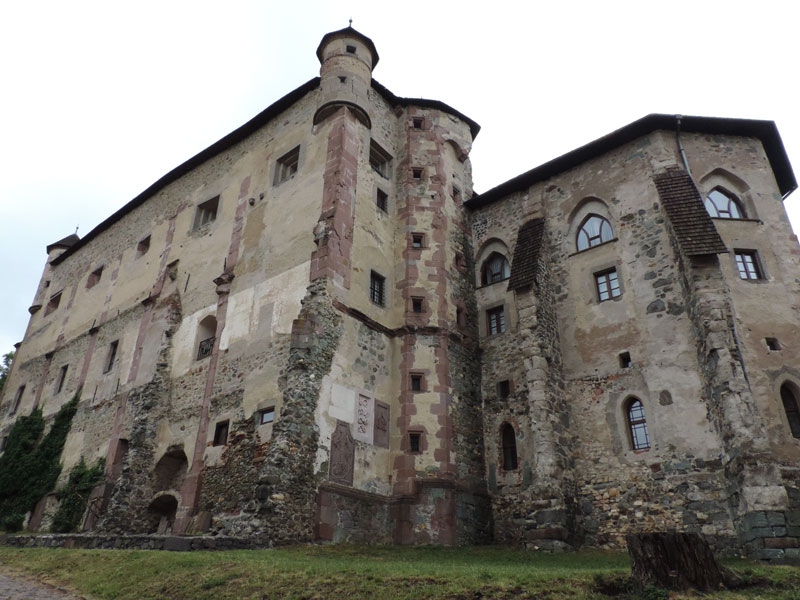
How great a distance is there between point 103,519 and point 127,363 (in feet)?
24.8

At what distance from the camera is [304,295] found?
19.1 meters

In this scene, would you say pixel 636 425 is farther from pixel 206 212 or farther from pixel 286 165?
pixel 206 212

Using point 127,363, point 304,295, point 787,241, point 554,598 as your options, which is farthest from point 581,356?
point 127,363

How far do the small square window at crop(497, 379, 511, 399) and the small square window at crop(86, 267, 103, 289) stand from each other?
75.5 feet

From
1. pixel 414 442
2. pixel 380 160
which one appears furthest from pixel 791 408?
pixel 380 160

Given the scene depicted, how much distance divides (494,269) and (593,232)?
13.4ft

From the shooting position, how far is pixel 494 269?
2388cm

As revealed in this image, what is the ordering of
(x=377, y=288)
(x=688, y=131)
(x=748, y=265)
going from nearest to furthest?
(x=748, y=265), (x=688, y=131), (x=377, y=288)

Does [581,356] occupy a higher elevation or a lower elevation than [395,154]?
lower

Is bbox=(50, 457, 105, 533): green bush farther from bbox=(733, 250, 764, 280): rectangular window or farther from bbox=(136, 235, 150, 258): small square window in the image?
bbox=(733, 250, 764, 280): rectangular window

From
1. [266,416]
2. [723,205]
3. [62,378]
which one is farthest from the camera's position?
[62,378]

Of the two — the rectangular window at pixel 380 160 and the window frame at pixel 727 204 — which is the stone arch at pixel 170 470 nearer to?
the rectangular window at pixel 380 160

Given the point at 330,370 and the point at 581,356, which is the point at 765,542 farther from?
the point at 330,370

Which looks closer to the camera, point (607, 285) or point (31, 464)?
point (607, 285)
